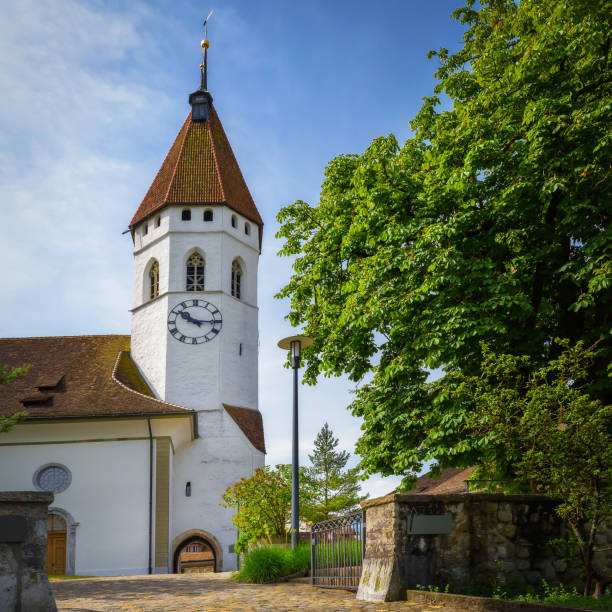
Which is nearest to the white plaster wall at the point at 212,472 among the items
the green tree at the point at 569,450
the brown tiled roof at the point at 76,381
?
the brown tiled roof at the point at 76,381

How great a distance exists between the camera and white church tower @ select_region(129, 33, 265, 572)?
30.3m

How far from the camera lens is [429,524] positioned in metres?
8.98

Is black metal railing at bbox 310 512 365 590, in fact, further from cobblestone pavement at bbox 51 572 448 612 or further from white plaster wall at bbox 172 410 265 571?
white plaster wall at bbox 172 410 265 571

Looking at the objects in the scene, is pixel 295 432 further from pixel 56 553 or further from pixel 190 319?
pixel 190 319

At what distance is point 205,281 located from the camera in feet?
111

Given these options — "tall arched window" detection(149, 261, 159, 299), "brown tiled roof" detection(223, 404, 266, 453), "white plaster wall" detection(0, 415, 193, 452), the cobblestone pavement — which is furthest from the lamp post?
"tall arched window" detection(149, 261, 159, 299)

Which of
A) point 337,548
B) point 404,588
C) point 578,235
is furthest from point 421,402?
point 404,588

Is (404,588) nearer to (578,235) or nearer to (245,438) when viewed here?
(578,235)

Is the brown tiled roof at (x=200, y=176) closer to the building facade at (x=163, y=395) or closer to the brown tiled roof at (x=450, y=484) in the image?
the building facade at (x=163, y=395)

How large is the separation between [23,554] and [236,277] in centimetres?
2855

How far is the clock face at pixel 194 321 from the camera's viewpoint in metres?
32.6

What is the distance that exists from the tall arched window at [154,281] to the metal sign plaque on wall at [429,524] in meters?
26.9

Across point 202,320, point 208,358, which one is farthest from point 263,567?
point 202,320

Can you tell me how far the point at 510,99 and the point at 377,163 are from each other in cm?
275
